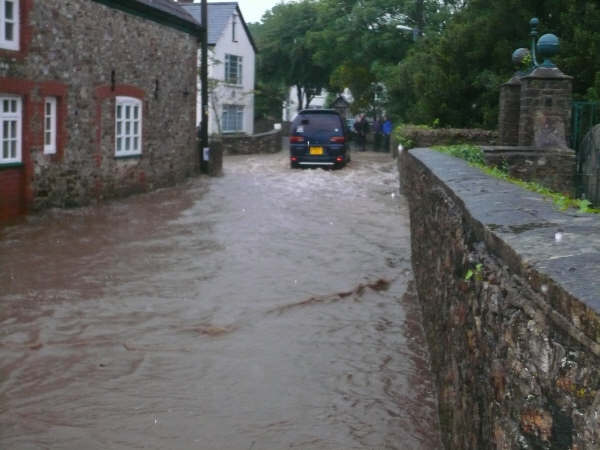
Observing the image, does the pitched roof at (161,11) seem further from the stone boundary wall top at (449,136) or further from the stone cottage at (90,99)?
the stone boundary wall top at (449,136)

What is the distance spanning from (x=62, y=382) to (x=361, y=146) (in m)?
34.6

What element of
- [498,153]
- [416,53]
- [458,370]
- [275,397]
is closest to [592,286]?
[458,370]

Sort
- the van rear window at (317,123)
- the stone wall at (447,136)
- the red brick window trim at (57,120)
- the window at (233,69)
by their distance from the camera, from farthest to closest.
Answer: the window at (233,69)
the van rear window at (317,123)
the stone wall at (447,136)
the red brick window trim at (57,120)

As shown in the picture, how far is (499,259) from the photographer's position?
3.35 metres

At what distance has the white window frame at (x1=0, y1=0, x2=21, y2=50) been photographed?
13.4 metres

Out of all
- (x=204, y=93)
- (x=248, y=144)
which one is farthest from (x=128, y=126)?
(x=248, y=144)

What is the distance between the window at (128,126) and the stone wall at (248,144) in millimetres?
15066

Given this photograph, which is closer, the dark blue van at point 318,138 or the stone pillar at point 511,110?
the stone pillar at point 511,110

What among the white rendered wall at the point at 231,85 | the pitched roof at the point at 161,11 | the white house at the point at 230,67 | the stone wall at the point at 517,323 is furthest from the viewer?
Answer: the white house at the point at 230,67

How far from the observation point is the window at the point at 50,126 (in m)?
15.2

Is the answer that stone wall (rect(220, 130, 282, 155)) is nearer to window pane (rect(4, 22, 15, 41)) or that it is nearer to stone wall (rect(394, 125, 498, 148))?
stone wall (rect(394, 125, 498, 148))

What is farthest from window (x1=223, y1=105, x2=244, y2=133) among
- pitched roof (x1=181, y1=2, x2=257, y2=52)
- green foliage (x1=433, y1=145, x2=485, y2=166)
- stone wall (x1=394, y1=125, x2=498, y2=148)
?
green foliage (x1=433, y1=145, x2=485, y2=166)

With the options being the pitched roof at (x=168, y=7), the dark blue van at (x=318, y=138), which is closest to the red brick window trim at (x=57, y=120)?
the pitched roof at (x=168, y=7)

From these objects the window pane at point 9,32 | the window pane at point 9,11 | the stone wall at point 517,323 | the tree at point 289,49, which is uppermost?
the tree at point 289,49
